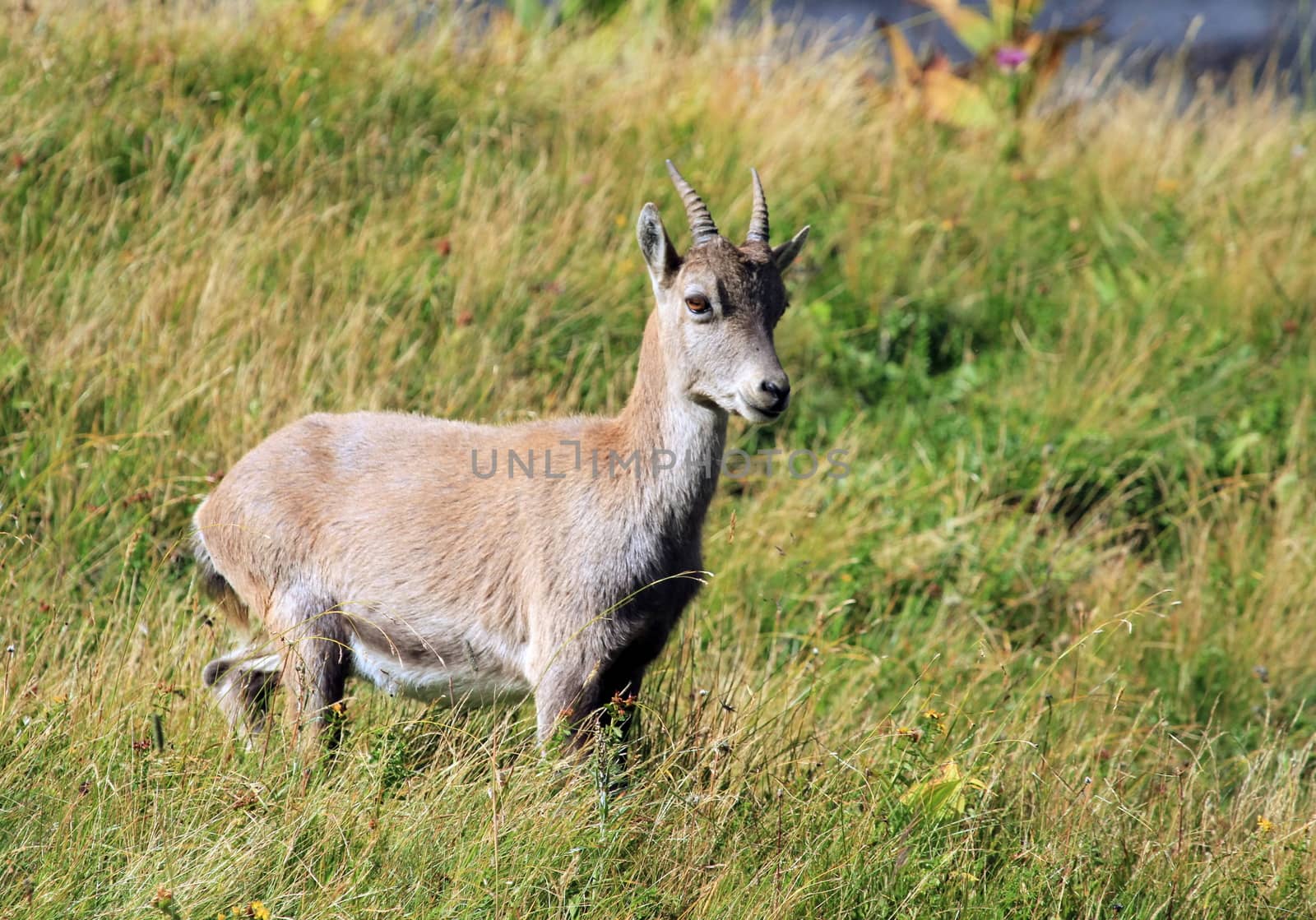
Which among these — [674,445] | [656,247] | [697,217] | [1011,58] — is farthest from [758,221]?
[1011,58]

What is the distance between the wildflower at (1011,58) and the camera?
9398mm

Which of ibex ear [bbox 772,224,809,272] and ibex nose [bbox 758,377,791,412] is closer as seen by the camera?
ibex nose [bbox 758,377,791,412]

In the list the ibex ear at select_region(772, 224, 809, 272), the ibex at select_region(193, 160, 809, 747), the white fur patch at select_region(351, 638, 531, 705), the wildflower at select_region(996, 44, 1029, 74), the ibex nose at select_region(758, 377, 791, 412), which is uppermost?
the wildflower at select_region(996, 44, 1029, 74)

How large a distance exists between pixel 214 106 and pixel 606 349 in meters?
2.75

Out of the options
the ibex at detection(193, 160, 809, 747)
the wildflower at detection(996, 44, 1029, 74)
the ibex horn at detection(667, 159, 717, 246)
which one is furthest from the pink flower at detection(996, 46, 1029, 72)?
the ibex horn at detection(667, 159, 717, 246)

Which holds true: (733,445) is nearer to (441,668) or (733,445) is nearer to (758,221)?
(758,221)

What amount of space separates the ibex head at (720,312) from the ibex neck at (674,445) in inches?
2.2

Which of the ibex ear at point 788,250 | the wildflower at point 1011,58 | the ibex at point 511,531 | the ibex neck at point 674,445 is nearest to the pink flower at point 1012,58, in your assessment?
the wildflower at point 1011,58

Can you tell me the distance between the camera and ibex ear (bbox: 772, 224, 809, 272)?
504 centimetres

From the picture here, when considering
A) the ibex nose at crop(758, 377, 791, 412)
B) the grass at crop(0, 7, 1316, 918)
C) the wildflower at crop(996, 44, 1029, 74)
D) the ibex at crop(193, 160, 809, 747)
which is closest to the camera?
the grass at crop(0, 7, 1316, 918)

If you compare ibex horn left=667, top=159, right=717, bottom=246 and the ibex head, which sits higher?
ibex horn left=667, top=159, right=717, bottom=246

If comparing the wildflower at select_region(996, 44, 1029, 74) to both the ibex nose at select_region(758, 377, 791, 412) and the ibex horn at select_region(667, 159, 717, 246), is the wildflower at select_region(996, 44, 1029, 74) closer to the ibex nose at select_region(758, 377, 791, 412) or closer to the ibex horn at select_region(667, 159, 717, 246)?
the ibex horn at select_region(667, 159, 717, 246)

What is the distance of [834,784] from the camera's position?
456 cm

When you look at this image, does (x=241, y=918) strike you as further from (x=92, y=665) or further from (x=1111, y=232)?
(x=1111, y=232)
